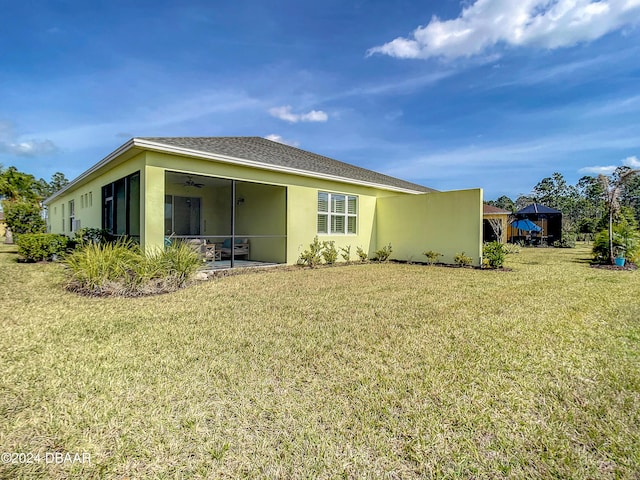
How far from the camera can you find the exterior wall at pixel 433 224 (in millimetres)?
11102

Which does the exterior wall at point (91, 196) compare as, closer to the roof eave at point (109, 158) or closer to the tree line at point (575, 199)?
the roof eave at point (109, 158)

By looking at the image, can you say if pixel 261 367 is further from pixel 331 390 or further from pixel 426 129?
pixel 426 129

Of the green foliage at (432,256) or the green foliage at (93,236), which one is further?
the green foliage at (432,256)

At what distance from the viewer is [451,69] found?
12758 millimetres

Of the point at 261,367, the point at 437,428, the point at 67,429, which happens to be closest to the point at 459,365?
the point at 437,428

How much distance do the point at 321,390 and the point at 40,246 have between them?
41.9 ft

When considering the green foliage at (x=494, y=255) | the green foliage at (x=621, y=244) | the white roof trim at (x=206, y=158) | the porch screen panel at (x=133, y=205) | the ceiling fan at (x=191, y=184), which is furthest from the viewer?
the ceiling fan at (x=191, y=184)

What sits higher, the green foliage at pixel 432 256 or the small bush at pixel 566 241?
the small bush at pixel 566 241

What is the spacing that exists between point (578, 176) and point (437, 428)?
56910 mm

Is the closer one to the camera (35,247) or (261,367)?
(261,367)

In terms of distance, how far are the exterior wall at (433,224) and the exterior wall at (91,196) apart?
9.43m

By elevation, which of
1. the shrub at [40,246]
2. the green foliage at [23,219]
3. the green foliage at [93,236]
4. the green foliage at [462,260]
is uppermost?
the green foliage at [23,219]

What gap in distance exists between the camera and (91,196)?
13078 millimetres

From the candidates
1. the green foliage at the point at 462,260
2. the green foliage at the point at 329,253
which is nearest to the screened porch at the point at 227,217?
the green foliage at the point at 329,253
